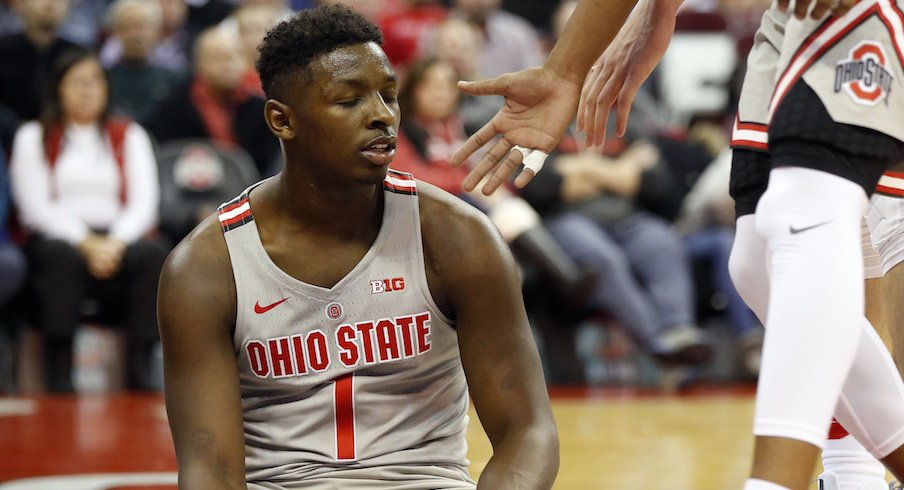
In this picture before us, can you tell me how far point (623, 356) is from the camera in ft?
24.4

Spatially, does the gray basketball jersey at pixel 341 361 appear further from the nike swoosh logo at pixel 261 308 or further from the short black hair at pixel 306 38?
the short black hair at pixel 306 38

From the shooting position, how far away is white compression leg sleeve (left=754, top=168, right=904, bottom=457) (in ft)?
6.19

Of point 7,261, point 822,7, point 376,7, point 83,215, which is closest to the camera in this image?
point 822,7

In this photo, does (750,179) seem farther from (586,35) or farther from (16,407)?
(16,407)

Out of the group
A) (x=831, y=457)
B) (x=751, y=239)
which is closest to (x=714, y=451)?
(x=831, y=457)

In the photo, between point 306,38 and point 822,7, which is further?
point 306,38

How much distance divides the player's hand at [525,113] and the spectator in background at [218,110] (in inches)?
190

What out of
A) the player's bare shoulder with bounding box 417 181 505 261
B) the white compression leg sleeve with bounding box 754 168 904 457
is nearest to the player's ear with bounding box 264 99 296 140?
the player's bare shoulder with bounding box 417 181 505 261

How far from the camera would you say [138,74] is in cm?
753

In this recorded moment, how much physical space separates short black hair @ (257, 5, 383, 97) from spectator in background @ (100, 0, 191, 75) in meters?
5.48

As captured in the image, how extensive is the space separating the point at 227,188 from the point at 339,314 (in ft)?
14.2

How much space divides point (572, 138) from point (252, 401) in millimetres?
5132

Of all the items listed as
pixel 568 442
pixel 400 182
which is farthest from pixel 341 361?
pixel 568 442

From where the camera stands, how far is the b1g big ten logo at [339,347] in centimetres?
257
